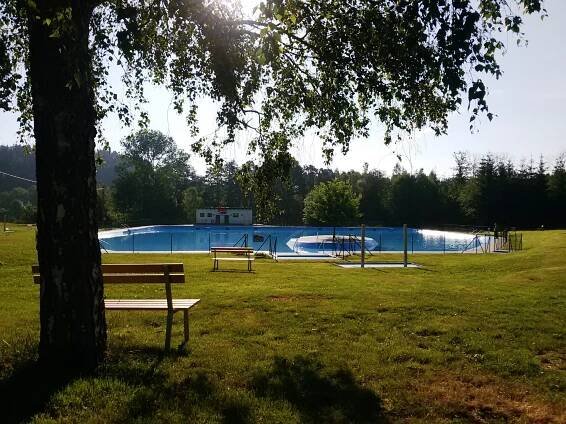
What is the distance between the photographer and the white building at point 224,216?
63094 millimetres

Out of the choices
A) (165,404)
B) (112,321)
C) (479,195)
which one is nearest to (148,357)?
(165,404)

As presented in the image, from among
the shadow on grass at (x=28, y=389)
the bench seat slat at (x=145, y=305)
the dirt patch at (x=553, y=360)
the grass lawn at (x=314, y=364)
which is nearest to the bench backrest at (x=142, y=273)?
the bench seat slat at (x=145, y=305)

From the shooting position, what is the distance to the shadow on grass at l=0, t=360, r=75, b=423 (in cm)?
402

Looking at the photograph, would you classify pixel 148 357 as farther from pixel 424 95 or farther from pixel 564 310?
pixel 564 310

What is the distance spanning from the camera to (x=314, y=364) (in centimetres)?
561

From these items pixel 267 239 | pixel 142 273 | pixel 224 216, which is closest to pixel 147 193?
pixel 224 216

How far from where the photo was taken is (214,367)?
17.6 feet

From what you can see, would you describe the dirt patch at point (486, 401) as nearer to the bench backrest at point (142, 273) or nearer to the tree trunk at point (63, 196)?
the bench backrest at point (142, 273)

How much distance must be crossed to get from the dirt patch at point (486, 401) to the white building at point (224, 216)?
5847cm

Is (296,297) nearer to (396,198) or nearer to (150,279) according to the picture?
(150,279)

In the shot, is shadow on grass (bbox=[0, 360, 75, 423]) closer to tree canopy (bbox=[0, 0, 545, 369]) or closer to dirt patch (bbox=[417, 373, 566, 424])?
tree canopy (bbox=[0, 0, 545, 369])

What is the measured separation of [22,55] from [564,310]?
10.1 meters

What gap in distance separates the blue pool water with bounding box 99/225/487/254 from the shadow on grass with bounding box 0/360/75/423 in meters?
27.6

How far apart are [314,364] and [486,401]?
5.89 feet
